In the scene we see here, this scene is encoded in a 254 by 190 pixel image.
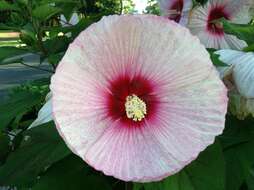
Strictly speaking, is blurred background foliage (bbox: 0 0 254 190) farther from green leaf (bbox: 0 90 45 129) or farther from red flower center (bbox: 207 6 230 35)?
red flower center (bbox: 207 6 230 35)

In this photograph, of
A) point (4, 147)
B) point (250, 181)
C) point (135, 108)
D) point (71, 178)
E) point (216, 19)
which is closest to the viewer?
point (135, 108)

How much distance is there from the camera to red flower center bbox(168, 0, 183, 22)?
1218mm

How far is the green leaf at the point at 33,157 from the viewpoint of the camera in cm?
96

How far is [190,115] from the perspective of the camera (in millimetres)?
831

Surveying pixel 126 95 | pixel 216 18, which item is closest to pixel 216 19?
pixel 216 18

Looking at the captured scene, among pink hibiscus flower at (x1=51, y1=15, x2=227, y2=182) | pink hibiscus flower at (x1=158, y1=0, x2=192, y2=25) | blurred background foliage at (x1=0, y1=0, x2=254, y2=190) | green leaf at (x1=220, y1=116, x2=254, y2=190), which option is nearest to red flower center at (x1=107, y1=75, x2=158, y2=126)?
pink hibiscus flower at (x1=51, y1=15, x2=227, y2=182)

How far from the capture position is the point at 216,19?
1.25m

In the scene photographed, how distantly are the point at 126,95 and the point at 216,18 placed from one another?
47 cm

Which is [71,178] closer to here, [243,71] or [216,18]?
[243,71]

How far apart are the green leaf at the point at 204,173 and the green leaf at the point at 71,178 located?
180 mm

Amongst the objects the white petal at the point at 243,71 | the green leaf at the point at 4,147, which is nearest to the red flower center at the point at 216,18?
the white petal at the point at 243,71

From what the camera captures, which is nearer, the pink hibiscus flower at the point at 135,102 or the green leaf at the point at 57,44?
the pink hibiscus flower at the point at 135,102

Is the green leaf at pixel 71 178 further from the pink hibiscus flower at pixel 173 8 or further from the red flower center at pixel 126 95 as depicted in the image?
the pink hibiscus flower at pixel 173 8

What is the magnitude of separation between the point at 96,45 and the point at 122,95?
14 cm
